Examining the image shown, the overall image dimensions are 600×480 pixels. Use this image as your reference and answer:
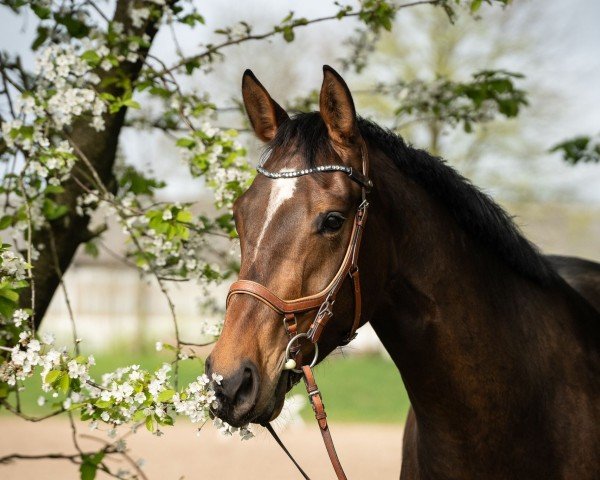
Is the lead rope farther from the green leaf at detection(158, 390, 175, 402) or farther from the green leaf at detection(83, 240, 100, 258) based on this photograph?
the green leaf at detection(83, 240, 100, 258)

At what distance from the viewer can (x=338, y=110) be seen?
2705 mm

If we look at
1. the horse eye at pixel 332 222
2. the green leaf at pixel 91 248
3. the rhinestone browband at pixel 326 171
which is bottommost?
the horse eye at pixel 332 222

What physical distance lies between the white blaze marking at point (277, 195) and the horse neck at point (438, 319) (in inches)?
13.8

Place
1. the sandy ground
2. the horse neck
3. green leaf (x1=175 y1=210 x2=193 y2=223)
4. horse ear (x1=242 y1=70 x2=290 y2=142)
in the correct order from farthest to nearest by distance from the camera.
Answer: the sandy ground, green leaf (x1=175 y1=210 x2=193 y2=223), horse ear (x1=242 y1=70 x2=290 y2=142), the horse neck

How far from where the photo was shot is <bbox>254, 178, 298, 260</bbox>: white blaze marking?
249 cm

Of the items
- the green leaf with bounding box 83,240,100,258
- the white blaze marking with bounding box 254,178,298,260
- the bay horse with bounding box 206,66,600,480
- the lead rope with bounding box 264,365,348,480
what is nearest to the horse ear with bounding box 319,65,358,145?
the bay horse with bounding box 206,66,600,480

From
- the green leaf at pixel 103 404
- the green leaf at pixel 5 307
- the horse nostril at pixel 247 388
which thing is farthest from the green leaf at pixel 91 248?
the horse nostril at pixel 247 388

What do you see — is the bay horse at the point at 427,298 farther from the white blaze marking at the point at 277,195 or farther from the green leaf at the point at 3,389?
the green leaf at the point at 3,389

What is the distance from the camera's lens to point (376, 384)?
55.1ft

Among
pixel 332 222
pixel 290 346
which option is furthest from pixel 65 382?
pixel 332 222

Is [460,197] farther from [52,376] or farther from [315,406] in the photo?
[52,376]

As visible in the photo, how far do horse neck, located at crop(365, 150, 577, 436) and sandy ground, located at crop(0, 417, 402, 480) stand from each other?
5165 millimetres

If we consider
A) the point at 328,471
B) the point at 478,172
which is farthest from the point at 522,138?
the point at 328,471

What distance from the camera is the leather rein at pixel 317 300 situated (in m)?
2.41
